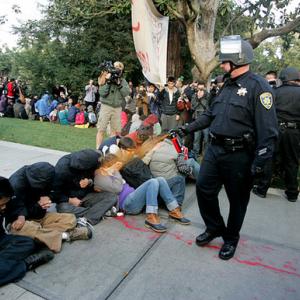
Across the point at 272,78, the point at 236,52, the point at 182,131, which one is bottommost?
the point at 182,131

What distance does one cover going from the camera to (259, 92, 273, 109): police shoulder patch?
2.56m

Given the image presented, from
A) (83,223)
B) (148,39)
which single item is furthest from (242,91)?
(148,39)

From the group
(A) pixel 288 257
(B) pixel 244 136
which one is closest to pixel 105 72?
(B) pixel 244 136

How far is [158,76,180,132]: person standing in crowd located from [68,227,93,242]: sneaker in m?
4.47

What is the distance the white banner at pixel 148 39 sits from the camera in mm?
5715

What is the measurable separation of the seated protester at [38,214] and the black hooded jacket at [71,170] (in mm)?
160

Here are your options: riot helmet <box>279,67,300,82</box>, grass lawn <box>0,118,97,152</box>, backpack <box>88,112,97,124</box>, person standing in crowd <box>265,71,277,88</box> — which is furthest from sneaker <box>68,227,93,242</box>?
backpack <box>88,112,97,124</box>

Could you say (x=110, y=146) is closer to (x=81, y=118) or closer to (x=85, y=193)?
(x=85, y=193)

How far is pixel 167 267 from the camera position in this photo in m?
2.76

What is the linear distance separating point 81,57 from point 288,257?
13698 millimetres

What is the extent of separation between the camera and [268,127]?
8.34 feet

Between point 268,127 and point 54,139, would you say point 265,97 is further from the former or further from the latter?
point 54,139

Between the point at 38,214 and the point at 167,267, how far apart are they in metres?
1.35

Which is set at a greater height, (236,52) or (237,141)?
(236,52)
